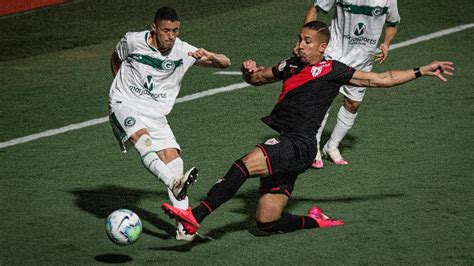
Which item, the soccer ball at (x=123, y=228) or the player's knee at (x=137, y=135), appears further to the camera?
the player's knee at (x=137, y=135)

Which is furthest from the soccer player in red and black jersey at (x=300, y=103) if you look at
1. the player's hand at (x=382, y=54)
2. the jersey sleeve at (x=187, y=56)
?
the player's hand at (x=382, y=54)

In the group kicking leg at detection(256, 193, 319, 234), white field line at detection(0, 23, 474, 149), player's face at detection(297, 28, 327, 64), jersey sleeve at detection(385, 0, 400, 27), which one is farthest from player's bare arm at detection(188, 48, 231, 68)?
white field line at detection(0, 23, 474, 149)

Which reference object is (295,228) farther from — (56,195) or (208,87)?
(208,87)

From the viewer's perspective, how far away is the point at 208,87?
16.5 m

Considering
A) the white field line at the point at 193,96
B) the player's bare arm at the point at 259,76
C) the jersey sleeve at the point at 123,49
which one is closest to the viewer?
the player's bare arm at the point at 259,76

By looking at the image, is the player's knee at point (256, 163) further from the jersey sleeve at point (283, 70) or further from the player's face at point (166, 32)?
the player's face at point (166, 32)

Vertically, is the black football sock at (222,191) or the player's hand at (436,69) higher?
the player's hand at (436,69)

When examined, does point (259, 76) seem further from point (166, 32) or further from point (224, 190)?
point (224, 190)

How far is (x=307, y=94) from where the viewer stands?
A: 34.2ft

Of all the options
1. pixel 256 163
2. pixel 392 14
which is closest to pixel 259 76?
pixel 256 163

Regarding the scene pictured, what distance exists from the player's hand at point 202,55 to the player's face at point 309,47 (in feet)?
2.83

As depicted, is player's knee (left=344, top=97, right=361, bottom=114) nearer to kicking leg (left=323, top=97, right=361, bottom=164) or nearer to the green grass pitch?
kicking leg (left=323, top=97, right=361, bottom=164)

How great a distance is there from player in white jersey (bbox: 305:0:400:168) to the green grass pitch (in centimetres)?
41

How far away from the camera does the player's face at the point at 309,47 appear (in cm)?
1039
